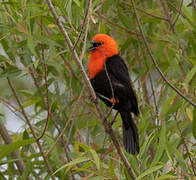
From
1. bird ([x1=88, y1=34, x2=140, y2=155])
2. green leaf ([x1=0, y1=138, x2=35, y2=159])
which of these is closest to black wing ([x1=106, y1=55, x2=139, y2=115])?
bird ([x1=88, y1=34, x2=140, y2=155])

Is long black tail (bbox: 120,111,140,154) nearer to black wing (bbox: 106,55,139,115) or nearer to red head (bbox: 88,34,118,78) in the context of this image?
black wing (bbox: 106,55,139,115)

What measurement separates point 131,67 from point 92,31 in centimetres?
77

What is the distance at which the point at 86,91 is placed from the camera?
117 inches

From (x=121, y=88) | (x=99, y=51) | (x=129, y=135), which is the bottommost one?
(x=129, y=135)

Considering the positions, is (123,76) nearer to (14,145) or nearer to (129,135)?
(129,135)

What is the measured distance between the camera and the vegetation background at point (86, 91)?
2141mm

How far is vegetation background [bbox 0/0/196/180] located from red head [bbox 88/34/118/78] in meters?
0.06

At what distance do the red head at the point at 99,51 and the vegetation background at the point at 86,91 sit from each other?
0.06 meters

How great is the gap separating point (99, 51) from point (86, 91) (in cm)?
31

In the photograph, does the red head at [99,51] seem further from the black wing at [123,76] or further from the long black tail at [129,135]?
the long black tail at [129,135]

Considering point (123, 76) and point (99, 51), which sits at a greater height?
point (99, 51)

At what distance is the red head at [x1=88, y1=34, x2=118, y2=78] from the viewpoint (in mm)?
2836

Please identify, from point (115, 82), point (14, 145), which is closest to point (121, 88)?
point (115, 82)

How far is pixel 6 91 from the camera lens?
3.41m
